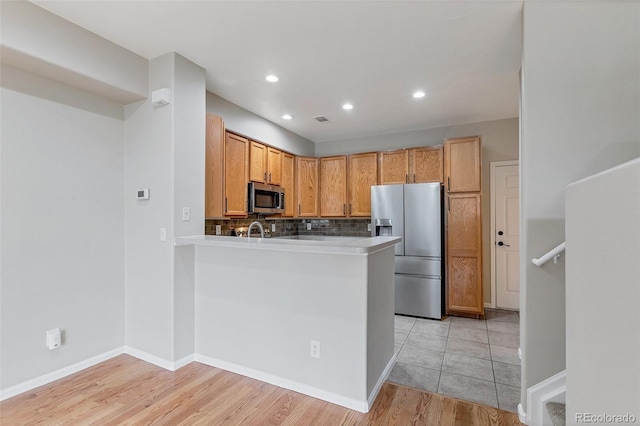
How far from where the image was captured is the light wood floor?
6.43ft

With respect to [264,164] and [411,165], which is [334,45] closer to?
[264,164]

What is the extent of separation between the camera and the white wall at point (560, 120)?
173 centimetres

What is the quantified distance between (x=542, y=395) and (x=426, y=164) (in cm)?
312

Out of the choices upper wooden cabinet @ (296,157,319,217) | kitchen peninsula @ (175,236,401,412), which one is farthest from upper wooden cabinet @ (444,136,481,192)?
kitchen peninsula @ (175,236,401,412)

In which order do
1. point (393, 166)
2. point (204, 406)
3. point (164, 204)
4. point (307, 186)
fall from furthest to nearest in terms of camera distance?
point (307, 186), point (393, 166), point (164, 204), point (204, 406)

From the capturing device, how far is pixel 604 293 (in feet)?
2.87

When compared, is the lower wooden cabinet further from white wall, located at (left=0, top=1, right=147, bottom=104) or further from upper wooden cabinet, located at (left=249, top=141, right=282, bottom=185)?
white wall, located at (left=0, top=1, right=147, bottom=104)

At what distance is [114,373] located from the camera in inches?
98.8

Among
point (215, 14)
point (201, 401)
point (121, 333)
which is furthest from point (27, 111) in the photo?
point (201, 401)

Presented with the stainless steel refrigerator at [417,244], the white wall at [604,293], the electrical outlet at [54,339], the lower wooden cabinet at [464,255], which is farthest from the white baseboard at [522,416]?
the electrical outlet at [54,339]

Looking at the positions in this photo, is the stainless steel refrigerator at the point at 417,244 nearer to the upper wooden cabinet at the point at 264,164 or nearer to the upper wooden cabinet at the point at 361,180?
the upper wooden cabinet at the point at 361,180

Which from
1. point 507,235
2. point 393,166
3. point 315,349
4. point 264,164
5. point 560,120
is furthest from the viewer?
point 393,166

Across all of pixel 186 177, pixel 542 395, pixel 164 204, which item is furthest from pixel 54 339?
pixel 542 395

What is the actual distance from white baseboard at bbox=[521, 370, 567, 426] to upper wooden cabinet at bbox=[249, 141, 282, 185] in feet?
→ 10.9
